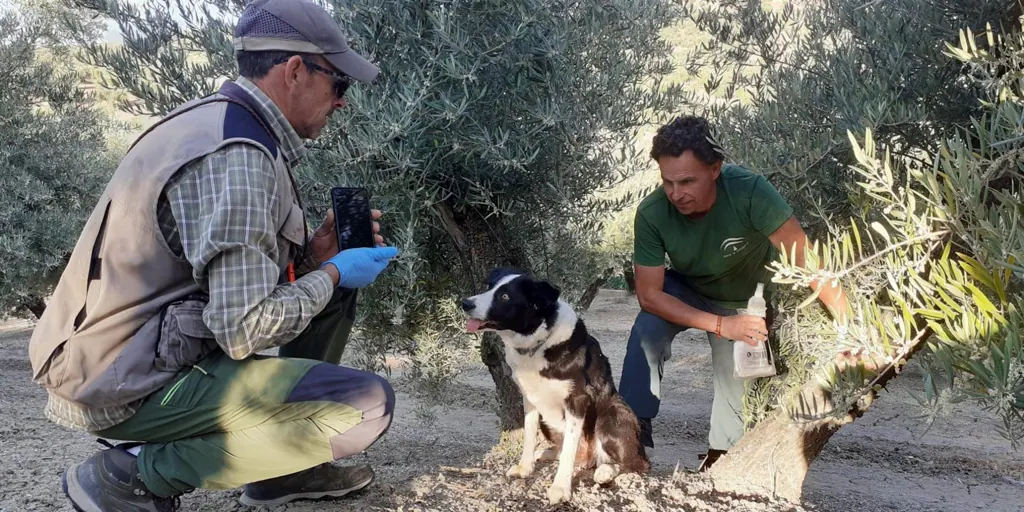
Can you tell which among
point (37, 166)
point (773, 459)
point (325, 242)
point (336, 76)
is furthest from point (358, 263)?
point (37, 166)

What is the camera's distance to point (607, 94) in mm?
4770

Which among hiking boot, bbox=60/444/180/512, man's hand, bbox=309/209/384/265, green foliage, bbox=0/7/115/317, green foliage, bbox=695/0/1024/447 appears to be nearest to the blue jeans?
green foliage, bbox=695/0/1024/447

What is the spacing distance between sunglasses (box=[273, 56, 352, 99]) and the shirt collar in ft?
0.45

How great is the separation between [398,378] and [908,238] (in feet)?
22.0

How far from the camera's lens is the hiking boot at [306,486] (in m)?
3.61

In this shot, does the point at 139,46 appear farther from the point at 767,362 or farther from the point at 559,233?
the point at 767,362

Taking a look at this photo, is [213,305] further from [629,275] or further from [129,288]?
[629,275]

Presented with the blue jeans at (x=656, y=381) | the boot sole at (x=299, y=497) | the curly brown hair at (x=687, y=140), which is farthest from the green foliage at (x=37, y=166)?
the curly brown hair at (x=687, y=140)

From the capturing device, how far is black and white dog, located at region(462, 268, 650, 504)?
13.2 ft

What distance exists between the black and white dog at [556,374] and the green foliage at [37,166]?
5807 millimetres

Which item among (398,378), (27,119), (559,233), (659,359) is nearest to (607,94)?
(559,233)

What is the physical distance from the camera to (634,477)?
3.77 meters

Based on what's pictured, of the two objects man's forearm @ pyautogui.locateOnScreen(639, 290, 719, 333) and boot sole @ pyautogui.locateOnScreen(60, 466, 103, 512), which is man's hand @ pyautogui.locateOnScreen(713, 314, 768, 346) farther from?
boot sole @ pyautogui.locateOnScreen(60, 466, 103, 512)

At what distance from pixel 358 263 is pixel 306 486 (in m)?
1.05
